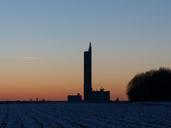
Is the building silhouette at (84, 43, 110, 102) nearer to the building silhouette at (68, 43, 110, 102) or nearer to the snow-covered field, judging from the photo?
the building silhouette at (68, 43, 110, 102)

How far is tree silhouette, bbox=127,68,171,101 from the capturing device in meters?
148

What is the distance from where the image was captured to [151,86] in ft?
499

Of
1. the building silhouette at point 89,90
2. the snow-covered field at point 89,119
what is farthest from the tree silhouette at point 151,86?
the snow-covered field at point 89,119

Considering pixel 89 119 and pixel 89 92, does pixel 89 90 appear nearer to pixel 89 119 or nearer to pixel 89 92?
pixel 89 92

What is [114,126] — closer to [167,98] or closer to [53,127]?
[53,127]

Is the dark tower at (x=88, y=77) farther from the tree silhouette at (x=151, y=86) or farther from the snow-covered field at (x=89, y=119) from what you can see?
the snow-covered field at (x=89, y=119)

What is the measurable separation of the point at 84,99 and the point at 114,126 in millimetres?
150255

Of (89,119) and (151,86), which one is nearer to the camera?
(89,119)

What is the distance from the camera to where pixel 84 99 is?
184375 millimetres

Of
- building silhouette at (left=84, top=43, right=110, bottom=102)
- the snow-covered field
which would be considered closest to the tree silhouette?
building silhouette at (left=84, top=43, right=110, bottom=102)

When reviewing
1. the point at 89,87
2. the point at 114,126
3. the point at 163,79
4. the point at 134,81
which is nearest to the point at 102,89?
the point at 89,87

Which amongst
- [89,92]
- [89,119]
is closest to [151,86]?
[89,92]

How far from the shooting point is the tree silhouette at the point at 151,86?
148 metres

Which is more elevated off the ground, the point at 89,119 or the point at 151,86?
the point at 151,86
